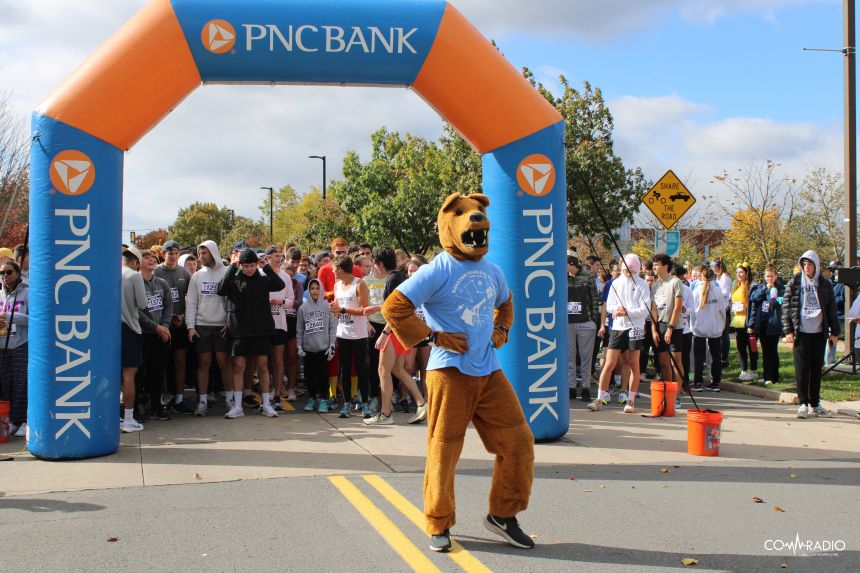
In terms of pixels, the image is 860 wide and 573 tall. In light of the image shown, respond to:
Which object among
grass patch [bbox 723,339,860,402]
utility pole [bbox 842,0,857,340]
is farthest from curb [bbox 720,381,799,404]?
utility pole [bbox 842,0,857,340]

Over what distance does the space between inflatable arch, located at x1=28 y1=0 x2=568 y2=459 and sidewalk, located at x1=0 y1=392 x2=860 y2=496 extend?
502 mm

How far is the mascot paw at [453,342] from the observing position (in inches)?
199

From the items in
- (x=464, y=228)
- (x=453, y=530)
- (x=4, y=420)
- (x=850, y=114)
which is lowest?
(x=453, y=530)

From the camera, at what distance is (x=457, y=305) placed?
517 cm

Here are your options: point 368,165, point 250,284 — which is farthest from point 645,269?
point 368,165

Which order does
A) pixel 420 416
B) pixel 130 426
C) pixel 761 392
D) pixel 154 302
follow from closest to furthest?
pixel 130 426
pixel 420 416
pixel 154 302
pixel 761 392

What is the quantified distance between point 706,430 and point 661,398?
8.29ft

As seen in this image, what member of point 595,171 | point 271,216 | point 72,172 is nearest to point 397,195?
point 595,171

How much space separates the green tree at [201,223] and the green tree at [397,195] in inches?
1232

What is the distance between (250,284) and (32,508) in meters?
4.26

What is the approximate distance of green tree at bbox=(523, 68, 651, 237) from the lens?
24.1 meters

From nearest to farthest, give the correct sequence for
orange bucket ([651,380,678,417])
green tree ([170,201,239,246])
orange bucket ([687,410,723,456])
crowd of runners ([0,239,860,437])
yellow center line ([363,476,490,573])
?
1. yellow center line ([363,476,490,573])
2. orange bucket ([687,410,723,456])
3. crowd of runners ([0,239,860,437])
4. orange bucket ([651,380,678,417])
5. green tree ([170,201,239,246])

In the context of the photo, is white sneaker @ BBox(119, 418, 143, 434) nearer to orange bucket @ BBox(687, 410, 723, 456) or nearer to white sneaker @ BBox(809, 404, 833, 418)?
orange bucket @ BBox(687, 410, 723, 456)

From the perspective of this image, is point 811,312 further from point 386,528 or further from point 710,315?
point 386,528
